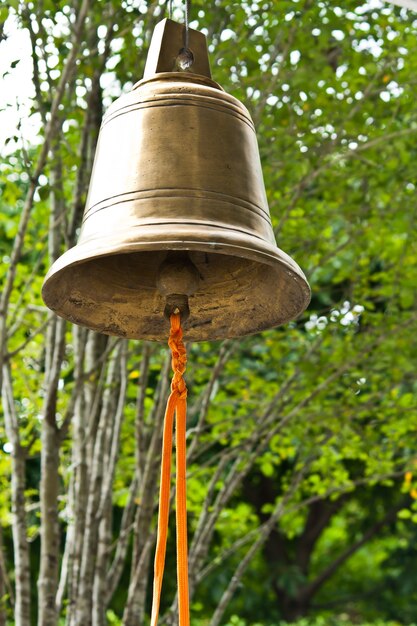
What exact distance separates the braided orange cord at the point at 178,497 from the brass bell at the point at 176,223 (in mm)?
217

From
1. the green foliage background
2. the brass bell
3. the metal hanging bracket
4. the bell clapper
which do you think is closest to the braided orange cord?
the bell clapper

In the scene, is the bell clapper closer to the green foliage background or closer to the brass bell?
the brass bell

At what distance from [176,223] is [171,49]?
549mm

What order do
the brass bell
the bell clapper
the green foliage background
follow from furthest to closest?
the green foliage background, the bell clapper, the brass bell

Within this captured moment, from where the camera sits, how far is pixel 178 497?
1.90m

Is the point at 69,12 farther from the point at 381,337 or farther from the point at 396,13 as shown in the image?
the point at 381,337

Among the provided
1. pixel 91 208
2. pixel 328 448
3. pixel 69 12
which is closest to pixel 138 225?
pixel 91 208

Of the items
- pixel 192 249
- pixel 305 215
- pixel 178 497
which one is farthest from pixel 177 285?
pixel 305 215

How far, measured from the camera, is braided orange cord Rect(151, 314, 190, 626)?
1879mm

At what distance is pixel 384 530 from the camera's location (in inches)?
487

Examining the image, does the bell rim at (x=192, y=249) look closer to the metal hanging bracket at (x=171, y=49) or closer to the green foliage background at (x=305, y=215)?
the metal hanging bracket at (x=171, y=49)

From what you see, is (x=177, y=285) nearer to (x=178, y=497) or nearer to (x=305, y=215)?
(x=178, y=497)

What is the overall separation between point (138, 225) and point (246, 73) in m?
3.42

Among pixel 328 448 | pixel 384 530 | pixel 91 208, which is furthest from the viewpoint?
pixel 384 530
